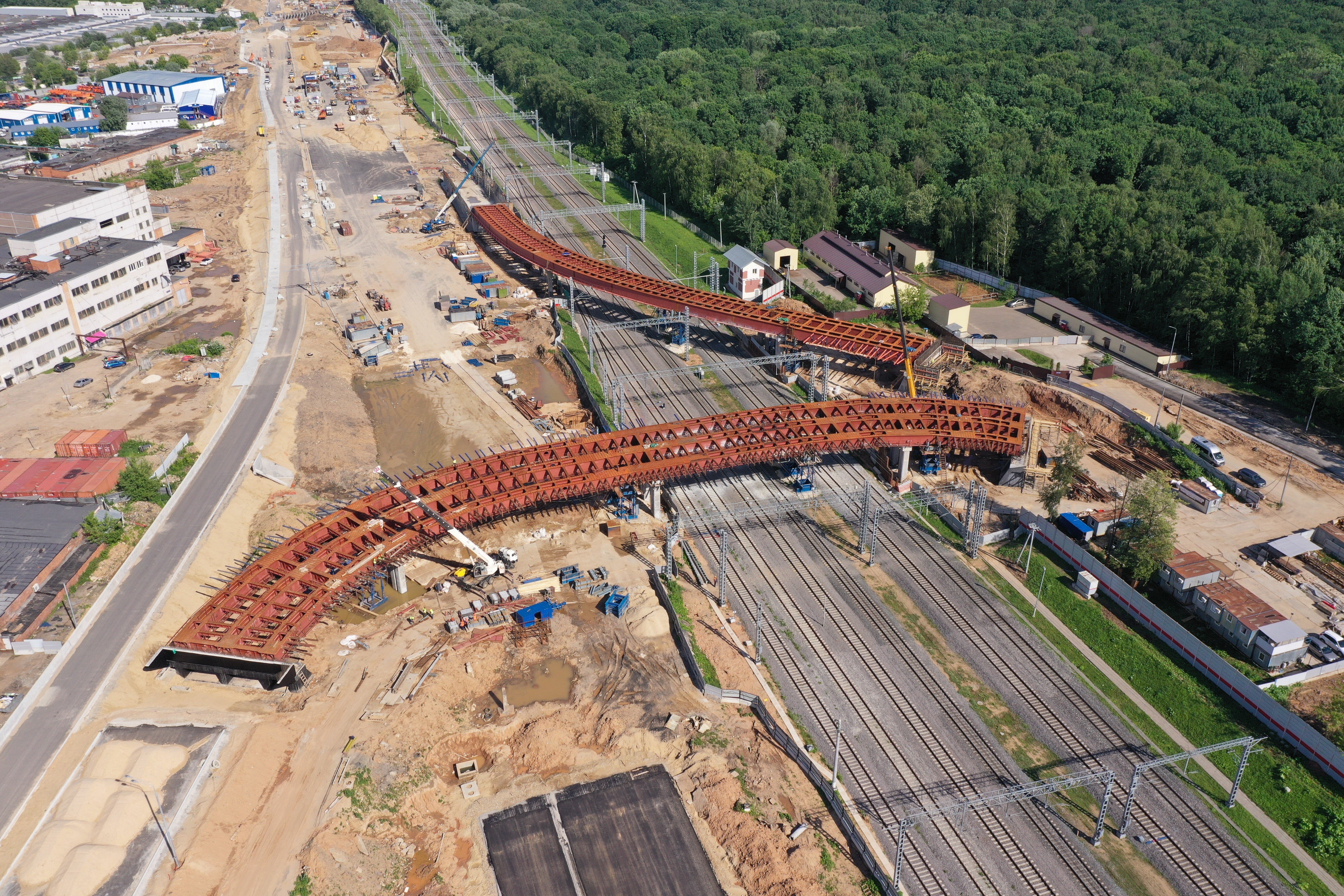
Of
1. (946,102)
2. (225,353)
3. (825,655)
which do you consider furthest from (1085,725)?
(946,102)

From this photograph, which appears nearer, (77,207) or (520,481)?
(520,481)

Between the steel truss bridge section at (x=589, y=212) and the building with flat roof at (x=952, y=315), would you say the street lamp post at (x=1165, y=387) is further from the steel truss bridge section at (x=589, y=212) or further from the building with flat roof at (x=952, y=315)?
the steel truss bridge section at (x=589, y=212)

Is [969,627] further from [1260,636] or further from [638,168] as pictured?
[638,168]

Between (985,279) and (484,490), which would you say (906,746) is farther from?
(985,279)

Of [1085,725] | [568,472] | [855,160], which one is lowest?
[1085,725]

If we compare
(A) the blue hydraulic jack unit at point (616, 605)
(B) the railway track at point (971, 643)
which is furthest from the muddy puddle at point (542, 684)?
(B) the railway track at point (971, 643)

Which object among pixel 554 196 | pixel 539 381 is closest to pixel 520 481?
pixel 539 381

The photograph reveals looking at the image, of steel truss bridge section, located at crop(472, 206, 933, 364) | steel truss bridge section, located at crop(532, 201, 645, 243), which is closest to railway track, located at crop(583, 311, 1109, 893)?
steel truss bridge section, located at crop(472, 206, 933, 364)
